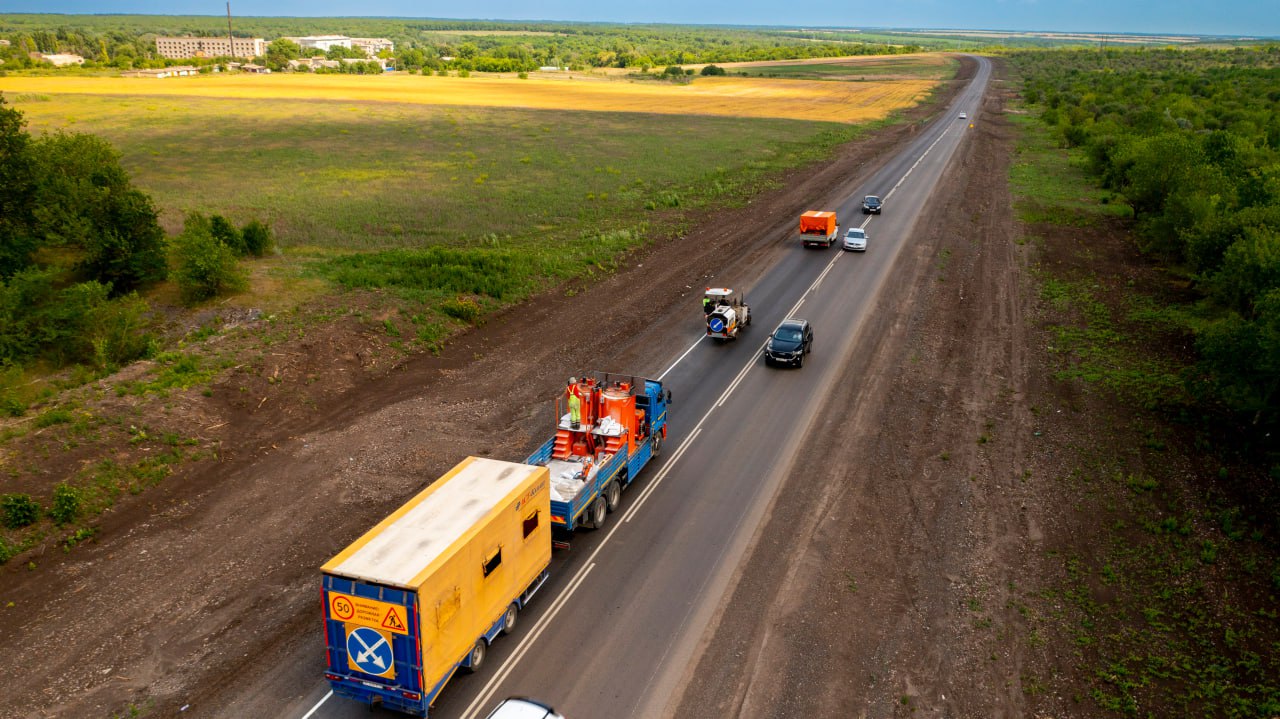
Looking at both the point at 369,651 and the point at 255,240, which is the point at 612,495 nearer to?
the point at 369,651

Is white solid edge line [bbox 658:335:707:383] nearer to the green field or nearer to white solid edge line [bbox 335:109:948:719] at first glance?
white solid edge line [bbox 335:109:948:719]

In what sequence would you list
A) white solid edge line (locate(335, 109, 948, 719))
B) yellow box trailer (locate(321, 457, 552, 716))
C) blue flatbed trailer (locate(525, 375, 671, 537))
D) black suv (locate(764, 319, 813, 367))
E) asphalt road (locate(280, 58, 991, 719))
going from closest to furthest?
1. yellow box trailer (locate(321, 457, 552, 716))
2. white solid edge line (locate(335, 109, 948, 719))
3. asphalt road (locate(280, 58, 991, 719))
4. blue flatbed trailer (locate(525, 375, 671, 537))
5. black suv (locate(764, 319, 813, 367))

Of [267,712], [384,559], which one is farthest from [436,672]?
[267,712]

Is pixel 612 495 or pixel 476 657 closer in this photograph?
pixel 476 657

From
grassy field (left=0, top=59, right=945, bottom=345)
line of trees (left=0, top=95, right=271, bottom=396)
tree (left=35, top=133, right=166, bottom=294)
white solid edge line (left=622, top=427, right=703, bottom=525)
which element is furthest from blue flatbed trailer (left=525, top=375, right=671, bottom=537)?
tree (left=35, top=133, right=166, bottom=294)

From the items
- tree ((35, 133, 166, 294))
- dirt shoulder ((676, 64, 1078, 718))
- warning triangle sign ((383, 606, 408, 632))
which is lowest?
dirt shoulder ((676, 64, 1078, 718))

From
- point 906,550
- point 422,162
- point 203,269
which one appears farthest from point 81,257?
point 422,162

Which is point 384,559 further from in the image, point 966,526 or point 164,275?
point 164,275

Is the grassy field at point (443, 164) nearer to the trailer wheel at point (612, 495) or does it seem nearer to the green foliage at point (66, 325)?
the green foliage at point (66, 325)
